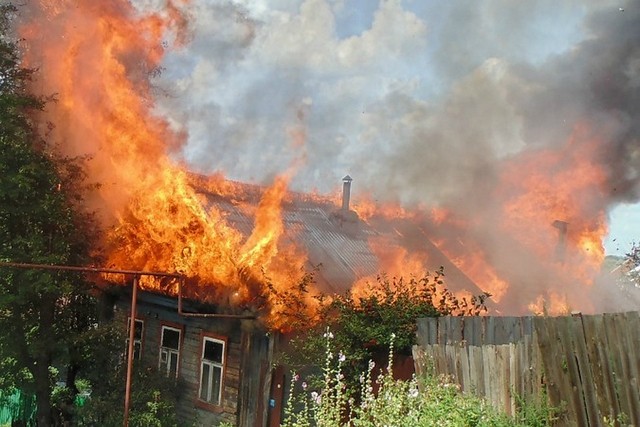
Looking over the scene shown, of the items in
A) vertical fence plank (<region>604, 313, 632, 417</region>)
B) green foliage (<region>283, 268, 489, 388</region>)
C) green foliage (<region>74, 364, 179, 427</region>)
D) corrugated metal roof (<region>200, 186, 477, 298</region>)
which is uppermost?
corrugated metal roof (<region>200, 186, 477, 298</region>)

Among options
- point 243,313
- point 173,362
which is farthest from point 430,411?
point 173,362

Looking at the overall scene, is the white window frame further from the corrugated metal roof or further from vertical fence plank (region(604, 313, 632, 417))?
vertical fence plank (region(604, 313, 632, 417))

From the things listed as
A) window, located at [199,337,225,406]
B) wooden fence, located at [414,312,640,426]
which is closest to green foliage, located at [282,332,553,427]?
wooden fence, located at [414,312,640,426]

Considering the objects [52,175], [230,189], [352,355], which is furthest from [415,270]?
[52,175]

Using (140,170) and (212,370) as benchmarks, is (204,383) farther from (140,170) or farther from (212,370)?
(140,170)

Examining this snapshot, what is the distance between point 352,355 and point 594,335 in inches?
150

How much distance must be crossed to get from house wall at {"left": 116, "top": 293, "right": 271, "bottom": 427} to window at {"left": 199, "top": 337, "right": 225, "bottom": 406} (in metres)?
0.11

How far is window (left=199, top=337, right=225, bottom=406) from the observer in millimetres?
11984

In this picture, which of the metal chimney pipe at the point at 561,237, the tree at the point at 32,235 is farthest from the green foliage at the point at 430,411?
the metal chimney pipe at the point at 561,237

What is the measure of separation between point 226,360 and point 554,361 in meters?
7.42

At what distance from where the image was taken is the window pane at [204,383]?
40.2 feet

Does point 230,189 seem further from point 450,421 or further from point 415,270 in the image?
point 450,421

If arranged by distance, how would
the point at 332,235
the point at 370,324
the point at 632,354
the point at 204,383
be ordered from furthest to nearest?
the point at 332,235 < the point at 204,383 < the point at 370,324 < the point at 632,354

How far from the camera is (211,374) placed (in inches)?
480
